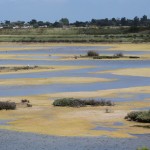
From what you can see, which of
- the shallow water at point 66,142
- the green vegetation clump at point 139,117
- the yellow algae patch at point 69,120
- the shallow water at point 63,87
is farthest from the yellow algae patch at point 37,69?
the shallow water at point 66,142

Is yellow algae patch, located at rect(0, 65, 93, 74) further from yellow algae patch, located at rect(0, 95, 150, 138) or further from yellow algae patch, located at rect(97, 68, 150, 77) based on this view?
yellow algae patch, located at rect(0, 95, 150, 138)

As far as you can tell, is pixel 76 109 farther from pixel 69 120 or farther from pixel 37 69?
pixel 37 69

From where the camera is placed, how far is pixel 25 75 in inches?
1809

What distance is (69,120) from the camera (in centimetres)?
2403

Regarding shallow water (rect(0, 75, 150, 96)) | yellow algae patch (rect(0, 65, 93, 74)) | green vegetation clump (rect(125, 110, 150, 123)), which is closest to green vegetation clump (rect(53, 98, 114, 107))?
green vegetation clump (rect(125, 110, 150, 123))

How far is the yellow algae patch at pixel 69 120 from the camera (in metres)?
21.5

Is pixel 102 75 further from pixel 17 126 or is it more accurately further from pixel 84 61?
pixel 17 126

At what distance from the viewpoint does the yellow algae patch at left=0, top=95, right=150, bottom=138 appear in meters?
21.5

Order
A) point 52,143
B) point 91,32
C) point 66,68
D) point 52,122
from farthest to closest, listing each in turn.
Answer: point 91,32, point 66,68, point 52,122, point 52,143

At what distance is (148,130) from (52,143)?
4108 mm

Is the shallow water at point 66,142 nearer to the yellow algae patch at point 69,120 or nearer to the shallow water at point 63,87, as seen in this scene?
the yellow algae patch at point 69,120

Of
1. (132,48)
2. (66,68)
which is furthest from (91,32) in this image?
(66,68)

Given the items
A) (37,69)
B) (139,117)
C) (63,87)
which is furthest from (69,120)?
(37,69)

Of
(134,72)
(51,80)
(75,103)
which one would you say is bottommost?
(134,72)
